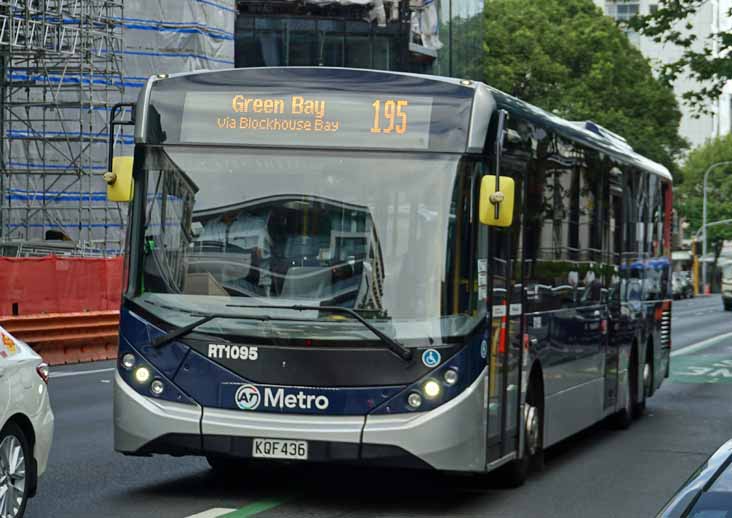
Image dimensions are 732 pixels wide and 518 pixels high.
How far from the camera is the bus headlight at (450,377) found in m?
9.41

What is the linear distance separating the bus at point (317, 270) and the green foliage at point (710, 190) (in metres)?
103

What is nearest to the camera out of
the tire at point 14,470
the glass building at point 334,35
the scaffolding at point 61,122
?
the tire at point 14,470

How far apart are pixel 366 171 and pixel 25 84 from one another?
86.8 ft

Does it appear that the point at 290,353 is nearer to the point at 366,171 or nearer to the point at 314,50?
the point at 366,171

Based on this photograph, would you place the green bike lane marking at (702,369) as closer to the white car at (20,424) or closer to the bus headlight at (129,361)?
the bus headlight at (129,361)

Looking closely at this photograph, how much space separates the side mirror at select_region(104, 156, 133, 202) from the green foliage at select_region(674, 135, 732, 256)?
103 m

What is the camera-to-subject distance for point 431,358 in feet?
30.9

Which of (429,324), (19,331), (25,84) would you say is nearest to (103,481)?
(429,324)

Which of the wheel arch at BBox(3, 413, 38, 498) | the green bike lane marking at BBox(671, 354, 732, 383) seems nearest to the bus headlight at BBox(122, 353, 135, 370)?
the wheel arch at BBox(3, 413, 38, 498)

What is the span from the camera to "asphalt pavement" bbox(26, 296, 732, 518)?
9.60 meters

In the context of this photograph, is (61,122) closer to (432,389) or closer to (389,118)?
(389,118)

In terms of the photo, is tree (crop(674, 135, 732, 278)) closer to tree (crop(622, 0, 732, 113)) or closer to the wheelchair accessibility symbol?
tree (crop(622, 0, 732, 113))

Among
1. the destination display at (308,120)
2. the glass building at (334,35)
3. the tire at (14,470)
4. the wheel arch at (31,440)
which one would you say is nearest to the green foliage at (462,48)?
the glass building at (334,35)

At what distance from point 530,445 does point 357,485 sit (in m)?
1.30
